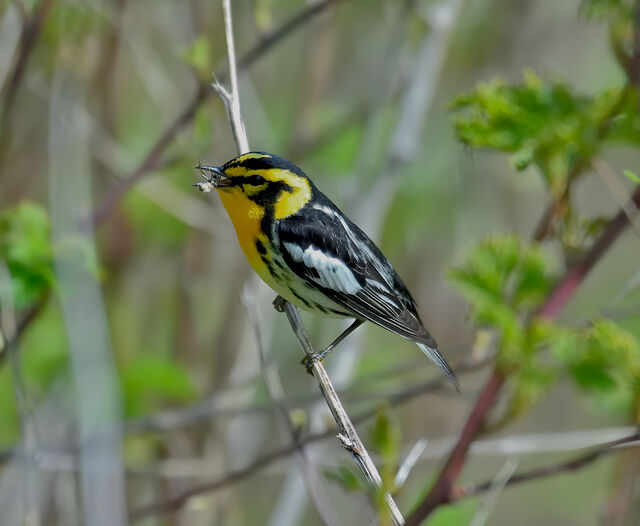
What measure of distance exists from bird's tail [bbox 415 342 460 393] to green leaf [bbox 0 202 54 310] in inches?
57.9

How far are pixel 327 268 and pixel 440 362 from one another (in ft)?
1.90

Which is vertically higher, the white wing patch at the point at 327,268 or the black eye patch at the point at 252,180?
the black eye patch at the point at 252,180

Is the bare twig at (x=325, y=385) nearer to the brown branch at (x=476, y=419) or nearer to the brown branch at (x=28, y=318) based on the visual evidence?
the brown branch at (x=476, y=419)

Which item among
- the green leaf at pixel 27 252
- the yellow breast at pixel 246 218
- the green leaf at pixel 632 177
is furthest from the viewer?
the yellow breast at pixel 246 218

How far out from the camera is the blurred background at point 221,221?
329cm

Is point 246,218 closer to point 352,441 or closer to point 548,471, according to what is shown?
point 352,441

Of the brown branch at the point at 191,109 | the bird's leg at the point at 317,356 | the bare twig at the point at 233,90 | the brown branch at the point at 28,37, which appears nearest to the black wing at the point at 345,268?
the bird's leg at the point at 317,356

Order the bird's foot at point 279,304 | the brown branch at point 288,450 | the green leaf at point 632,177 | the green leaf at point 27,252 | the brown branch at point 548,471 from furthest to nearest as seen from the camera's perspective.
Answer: the bird's foot at point 279,304
the brown branch at point 288,450
the green leaf at point 27,252
the brown branch at point 548,471
the green leaf at point 632,177

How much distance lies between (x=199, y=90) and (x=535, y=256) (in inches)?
59.1

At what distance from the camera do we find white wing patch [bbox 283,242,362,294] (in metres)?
3.19

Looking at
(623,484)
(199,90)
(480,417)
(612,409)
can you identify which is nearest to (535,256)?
(480,417)

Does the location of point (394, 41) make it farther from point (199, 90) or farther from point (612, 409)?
point (612, 409)

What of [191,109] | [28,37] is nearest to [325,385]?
[191,109]

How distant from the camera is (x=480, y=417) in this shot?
7.79ft
